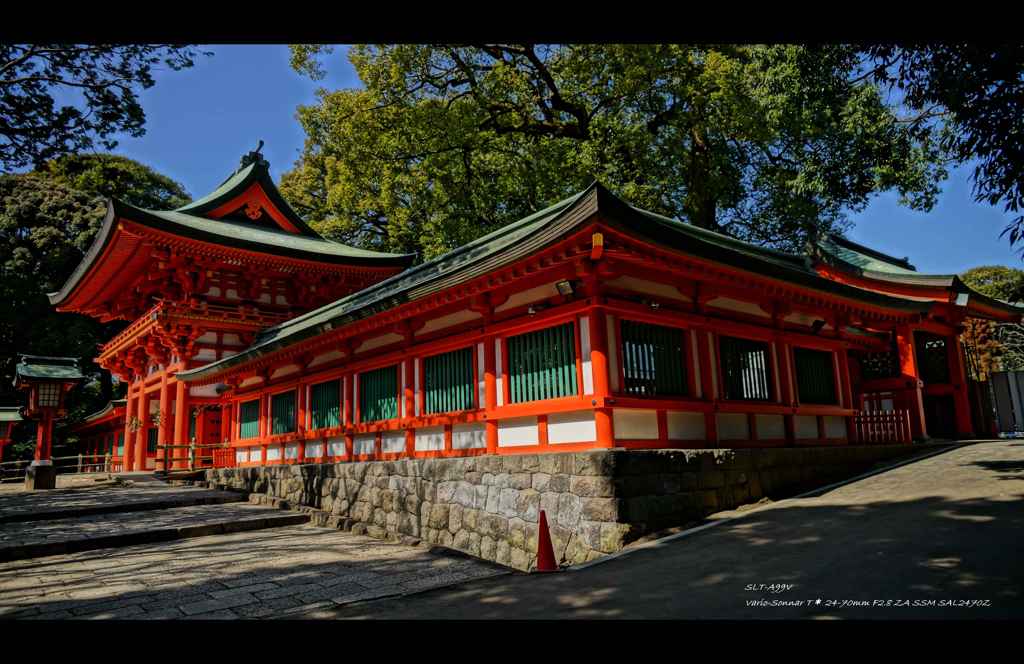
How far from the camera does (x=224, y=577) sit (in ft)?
25.7

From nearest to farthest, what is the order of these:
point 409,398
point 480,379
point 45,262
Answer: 1. point 480,379
2. point 409,398
3. point 45,262

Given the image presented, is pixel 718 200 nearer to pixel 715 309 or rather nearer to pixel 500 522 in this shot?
pixel 715 309

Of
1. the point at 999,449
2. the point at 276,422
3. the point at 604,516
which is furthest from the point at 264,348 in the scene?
the point at 999,449

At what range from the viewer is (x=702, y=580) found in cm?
579

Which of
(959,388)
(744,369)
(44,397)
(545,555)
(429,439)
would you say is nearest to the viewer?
(545,555)

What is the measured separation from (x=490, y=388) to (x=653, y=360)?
2.55 meters

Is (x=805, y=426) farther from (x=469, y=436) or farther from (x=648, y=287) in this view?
(x=469, y=436)

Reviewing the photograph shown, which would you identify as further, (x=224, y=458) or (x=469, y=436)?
(x=224, y=458)

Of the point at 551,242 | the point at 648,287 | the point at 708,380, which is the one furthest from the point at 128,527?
the point at 708,380

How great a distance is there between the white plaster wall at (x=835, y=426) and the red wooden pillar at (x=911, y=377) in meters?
4.30

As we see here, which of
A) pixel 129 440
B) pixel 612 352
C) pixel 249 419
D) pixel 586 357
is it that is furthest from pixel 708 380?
pixel 129 440

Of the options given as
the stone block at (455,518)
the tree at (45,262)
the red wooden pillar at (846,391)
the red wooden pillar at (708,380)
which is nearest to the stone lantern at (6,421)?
the tree at (45,262)

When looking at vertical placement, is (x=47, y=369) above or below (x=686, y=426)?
above

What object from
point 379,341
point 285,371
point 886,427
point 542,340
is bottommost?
point 886,427
